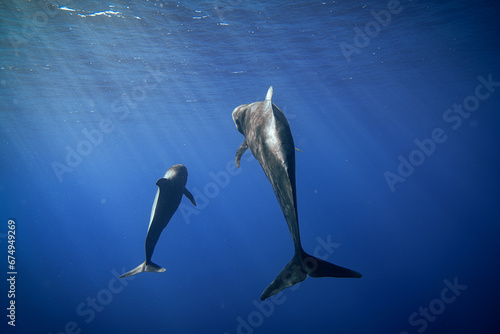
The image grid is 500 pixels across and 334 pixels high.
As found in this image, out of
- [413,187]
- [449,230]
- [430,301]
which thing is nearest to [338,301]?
[430,301]

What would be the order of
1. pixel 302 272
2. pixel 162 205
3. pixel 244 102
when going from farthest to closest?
pixel 244 102 → pixel 162 205 → pixel 302 272

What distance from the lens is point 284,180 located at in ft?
11.1

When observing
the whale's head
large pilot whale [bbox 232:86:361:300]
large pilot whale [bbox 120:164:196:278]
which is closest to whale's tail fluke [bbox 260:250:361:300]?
large pilot whale [bbox 232:86:361:300]

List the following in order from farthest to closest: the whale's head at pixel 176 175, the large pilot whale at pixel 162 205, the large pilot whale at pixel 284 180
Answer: the whale's head at pixel 176 175 < the large pilot whale at pixel 162 205 < the large pilot whale at pixel 284 180

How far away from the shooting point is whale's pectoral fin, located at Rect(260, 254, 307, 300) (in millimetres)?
3771

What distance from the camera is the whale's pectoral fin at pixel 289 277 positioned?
3771 mm

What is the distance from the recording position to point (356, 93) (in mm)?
29625

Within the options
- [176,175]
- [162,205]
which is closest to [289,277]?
[162,205]

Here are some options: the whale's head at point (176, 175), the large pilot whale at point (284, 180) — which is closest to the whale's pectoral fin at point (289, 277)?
the large pilot whale at point (284, 180)

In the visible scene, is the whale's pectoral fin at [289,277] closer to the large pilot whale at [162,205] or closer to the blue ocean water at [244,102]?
the large pilot whale at [162,205]

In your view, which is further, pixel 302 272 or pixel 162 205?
pixel 162 205

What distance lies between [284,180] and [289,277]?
1.50 metres

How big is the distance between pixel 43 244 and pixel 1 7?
59.8 m

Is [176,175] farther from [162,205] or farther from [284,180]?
[284,180]
